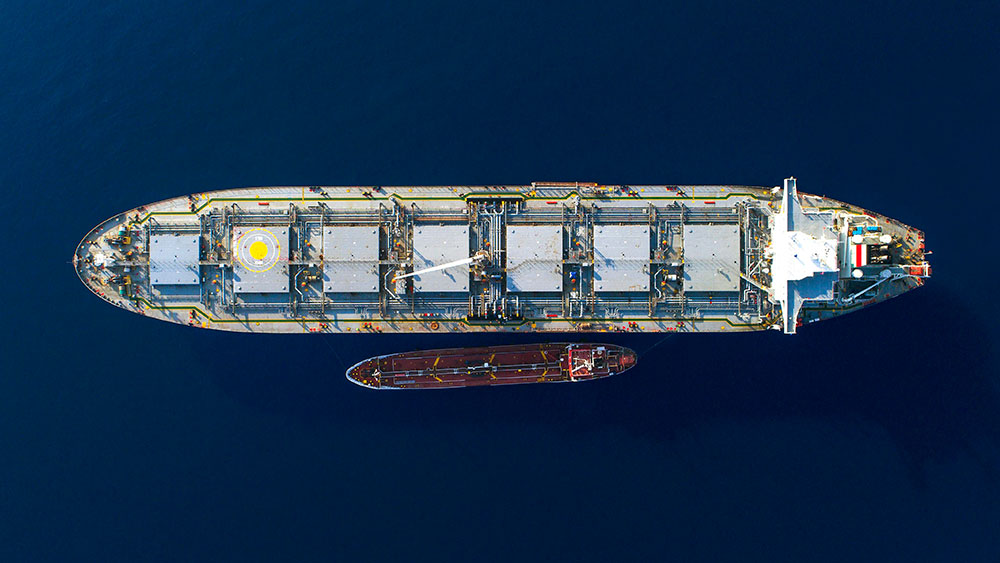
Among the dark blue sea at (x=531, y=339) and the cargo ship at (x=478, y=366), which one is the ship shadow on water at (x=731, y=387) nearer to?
the dark blue sea at (x=531, y=339)

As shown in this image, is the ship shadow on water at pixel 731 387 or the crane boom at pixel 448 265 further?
the ship shadow on water at pixel 731 387

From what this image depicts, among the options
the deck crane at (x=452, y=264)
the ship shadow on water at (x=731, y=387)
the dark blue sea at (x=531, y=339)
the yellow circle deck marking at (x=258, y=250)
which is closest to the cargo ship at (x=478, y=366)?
the ship shadow on water at (x=731, y=387)

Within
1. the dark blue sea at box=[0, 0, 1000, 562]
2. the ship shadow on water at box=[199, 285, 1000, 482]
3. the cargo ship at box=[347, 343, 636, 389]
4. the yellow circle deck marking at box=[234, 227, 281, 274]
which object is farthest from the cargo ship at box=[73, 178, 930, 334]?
the ship shadow on water at box=[199, 285, 1000, 482]

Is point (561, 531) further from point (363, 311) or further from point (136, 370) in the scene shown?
point (136, 370)

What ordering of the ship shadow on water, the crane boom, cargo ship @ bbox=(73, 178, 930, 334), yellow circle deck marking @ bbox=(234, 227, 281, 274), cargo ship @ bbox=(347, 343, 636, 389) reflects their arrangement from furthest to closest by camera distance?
the ship shadow on water, cargo ship @ bbox=(347, 343, 636, 389), yellow circle deck marking @ bbox=(234, 227, 281, 274), cargo ship @ bbox=(73, 178, 930, 334), the crane boom

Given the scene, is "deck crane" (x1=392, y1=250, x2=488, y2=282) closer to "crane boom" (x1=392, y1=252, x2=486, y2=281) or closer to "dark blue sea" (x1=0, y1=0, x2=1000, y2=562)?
"crane boom" (x1=392, y1=252, x2=486, y2=281)

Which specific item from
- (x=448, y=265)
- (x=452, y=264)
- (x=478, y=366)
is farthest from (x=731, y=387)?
(x=448, y=265)

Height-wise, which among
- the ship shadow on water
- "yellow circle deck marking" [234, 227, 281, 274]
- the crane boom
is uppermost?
"yellow circle deck marking" [234, 227, 281, 274]
